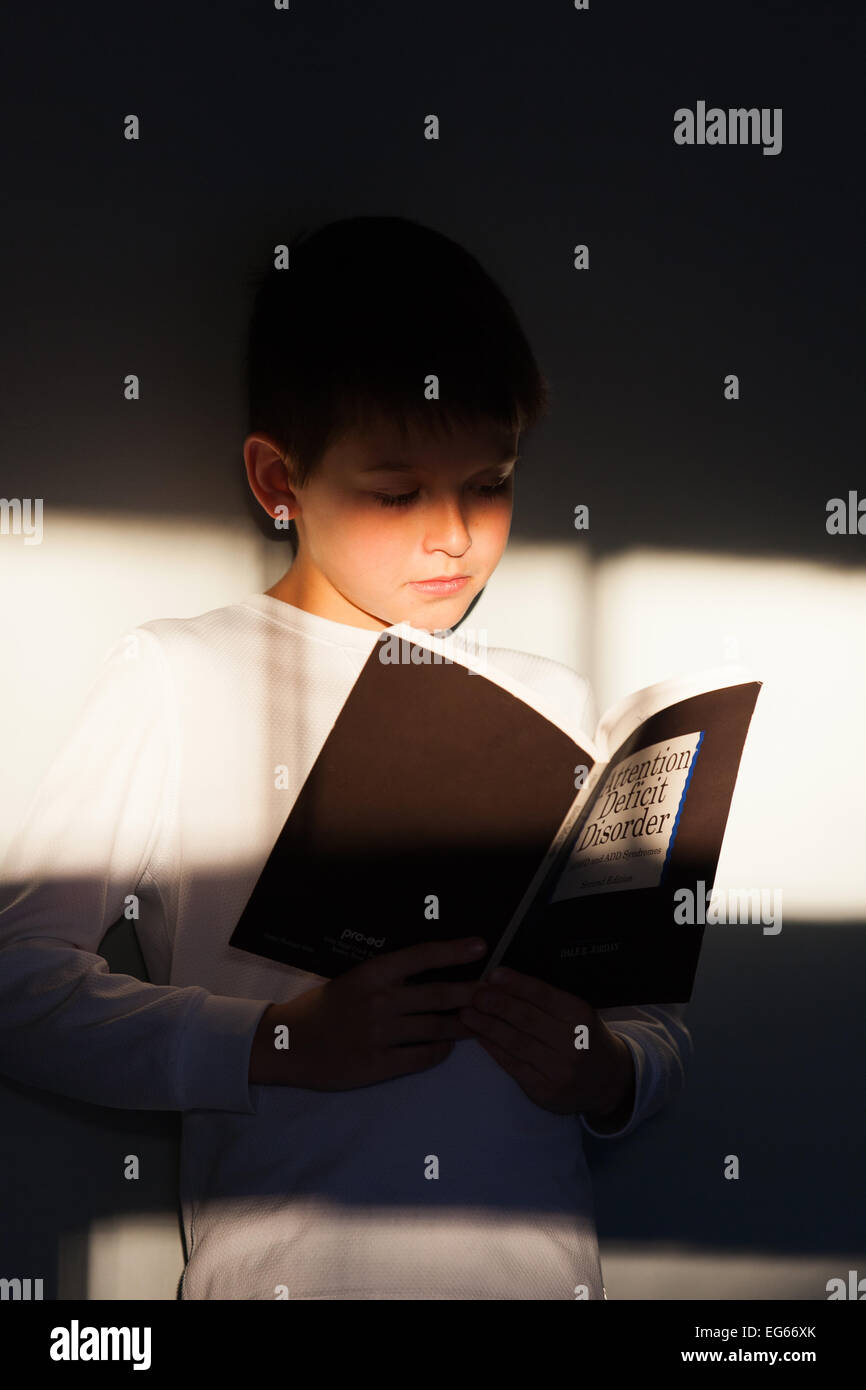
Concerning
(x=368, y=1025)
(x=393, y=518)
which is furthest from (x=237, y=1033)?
(x=393, y=518)

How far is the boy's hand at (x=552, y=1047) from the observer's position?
37.6 inches

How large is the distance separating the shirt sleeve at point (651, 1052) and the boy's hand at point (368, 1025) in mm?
195

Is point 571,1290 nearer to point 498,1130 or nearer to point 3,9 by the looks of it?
point 498,1130

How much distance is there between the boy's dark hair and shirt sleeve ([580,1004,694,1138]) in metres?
0.60

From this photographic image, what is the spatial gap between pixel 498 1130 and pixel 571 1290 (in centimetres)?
15

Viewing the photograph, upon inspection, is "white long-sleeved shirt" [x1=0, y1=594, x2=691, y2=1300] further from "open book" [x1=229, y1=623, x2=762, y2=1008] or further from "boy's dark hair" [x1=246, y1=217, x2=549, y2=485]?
"boy's dark hair" [x1=246, y1=217, x2=549, y2=485]

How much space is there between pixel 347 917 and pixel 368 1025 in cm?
10

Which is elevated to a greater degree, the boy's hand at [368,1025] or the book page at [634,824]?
the book page at [634,824]

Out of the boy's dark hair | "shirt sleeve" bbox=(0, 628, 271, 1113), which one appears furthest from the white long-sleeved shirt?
the boy's dark hair

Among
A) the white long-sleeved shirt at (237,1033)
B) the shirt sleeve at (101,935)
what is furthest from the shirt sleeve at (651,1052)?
the shirt sleeve at (101,935)

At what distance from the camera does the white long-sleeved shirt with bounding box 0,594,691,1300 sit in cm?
98

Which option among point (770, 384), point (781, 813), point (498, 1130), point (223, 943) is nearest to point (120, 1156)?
point (223, 943)

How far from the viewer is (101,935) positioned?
104 centimetres

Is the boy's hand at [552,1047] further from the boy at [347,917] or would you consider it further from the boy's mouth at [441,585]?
the boy's mouth at [441,585]
